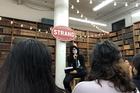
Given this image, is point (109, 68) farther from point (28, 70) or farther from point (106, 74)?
point (28, 70)

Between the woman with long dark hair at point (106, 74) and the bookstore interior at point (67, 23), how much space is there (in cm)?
401

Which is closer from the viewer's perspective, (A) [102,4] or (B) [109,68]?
(B) [109,68]

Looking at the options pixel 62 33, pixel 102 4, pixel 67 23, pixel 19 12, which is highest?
pixel 102 4

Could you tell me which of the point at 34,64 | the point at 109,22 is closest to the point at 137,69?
the point at 34,64

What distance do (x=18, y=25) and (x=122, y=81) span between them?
5880 millimetres

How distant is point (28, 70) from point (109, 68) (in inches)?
24.5

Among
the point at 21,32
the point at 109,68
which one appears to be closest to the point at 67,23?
the point at 21,32

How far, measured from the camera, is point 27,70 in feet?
3.03

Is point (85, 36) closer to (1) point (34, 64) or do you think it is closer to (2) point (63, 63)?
(2) point (63, 63)

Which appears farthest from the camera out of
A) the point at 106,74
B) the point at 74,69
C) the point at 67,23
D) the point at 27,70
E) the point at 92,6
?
the point at 92,6

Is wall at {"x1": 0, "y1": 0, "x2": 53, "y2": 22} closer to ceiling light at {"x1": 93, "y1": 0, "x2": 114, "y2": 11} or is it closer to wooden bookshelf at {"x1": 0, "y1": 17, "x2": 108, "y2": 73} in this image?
wooden bookshelf at {"x1": 0, "y1": 17, "x2": 108, "y2": 73}

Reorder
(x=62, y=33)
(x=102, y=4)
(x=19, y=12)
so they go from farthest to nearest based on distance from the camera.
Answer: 1. (x=102, y=4)
2. (x=19, y=12)
3. (x=62, y=33)

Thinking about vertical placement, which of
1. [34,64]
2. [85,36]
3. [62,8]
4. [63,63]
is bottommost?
[63,63]

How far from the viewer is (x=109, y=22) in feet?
31.2
